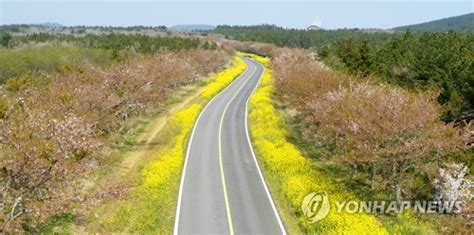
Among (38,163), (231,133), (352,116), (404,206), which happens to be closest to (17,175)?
(38,163)

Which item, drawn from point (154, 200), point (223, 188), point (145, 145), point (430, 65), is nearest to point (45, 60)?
point (145, 145)

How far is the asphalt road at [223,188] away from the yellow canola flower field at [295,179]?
1135 millimetres

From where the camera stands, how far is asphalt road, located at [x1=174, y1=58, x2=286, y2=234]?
28438 millimetres

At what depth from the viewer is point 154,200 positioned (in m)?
31.5

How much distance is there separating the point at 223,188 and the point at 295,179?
536cm

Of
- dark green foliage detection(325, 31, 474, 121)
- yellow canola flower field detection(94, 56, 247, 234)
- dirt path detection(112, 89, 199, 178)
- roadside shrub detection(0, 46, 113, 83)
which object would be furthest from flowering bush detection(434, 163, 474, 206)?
roadside shrub detection(0, 46, 113, 83)

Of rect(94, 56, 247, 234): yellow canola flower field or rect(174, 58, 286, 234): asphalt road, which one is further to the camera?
rect(174, 58, 286, 234): asphalt road

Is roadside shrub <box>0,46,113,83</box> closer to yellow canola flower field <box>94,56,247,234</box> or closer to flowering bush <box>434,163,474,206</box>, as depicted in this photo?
yellow canola flower field <box>94,56,247,234</box>

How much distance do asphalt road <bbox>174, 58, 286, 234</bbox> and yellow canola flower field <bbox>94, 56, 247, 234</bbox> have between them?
71 centimetres

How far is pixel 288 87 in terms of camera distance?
199 feet

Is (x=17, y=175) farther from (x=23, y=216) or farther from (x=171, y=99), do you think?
(x=171, y=99)

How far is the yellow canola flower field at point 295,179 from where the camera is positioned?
2727cm

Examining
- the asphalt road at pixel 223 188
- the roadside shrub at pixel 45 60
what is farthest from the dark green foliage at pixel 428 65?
the roadside shrub at pixel 45 60

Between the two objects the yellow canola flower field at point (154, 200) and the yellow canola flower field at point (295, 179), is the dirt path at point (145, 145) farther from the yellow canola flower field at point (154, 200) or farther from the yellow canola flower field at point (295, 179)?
the yellow canola flower field at point (295, 179)
